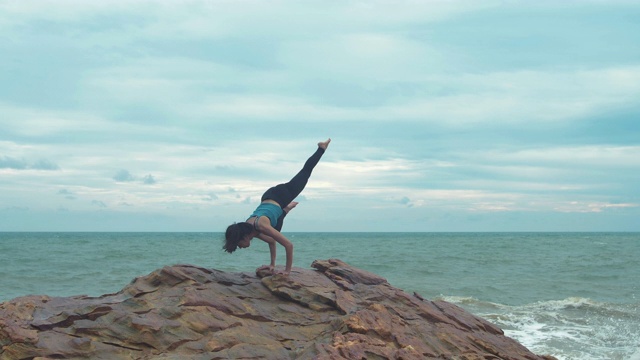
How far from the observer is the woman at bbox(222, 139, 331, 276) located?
938cm

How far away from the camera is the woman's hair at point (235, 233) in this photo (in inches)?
368

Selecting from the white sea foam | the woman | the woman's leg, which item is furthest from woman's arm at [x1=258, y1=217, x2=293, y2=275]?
the white sea foam

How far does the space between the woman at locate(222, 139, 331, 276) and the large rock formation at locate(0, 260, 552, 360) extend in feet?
1.54

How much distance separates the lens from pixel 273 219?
973 cm

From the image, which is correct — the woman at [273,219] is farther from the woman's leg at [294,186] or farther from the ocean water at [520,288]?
the ocean water at [520,288]

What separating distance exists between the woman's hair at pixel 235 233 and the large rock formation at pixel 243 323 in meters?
0.48

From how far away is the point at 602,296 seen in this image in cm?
2350

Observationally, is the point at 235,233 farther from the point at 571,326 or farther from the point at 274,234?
the point at 571,326

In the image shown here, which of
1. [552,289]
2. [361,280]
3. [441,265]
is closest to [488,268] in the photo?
[441,265]

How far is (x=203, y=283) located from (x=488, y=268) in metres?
28.8

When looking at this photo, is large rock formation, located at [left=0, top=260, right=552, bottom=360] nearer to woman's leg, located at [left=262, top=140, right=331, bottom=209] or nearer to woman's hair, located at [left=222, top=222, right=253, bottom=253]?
woman's hair, located at [left=222, top=222, right=253, bottom=253]

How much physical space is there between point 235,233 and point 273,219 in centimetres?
69

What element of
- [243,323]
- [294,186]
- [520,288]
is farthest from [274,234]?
[520,288]

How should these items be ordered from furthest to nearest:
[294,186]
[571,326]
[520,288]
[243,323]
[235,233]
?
[520,288] < [571,326] < [294,186] < [235,233] < [243,323]
